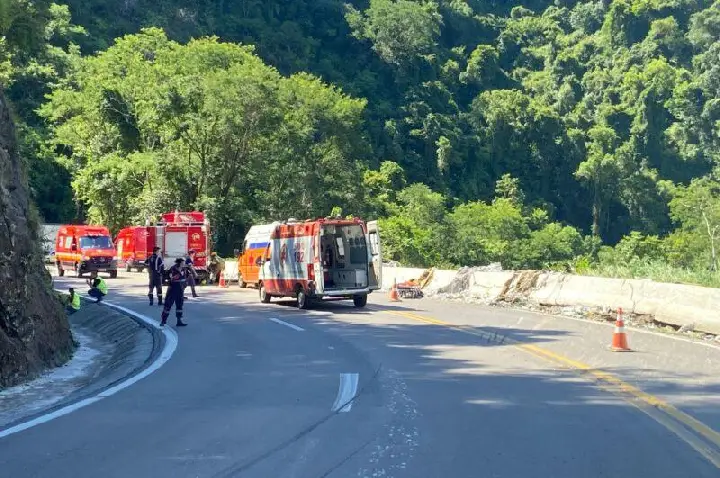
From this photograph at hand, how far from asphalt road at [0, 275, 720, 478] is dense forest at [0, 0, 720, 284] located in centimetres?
1163

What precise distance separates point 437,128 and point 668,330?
71.7m

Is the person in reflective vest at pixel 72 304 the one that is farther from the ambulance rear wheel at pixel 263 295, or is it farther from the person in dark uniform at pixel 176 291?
the ambulance rear wheel at pixel 263 295

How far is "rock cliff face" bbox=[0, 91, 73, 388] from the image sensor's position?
13.0 m

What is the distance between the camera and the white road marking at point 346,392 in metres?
9.75

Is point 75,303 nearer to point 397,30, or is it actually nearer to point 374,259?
point 374,259

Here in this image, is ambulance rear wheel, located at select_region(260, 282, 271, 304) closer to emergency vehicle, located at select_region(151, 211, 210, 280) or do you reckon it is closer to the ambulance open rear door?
the ambulance open rear door

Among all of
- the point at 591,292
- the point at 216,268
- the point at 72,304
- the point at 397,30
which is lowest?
the point at 72,304

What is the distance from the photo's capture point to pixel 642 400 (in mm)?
10125

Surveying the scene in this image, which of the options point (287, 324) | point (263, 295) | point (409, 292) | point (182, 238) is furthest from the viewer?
point (182, 238)

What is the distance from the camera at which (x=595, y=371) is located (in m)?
12.5

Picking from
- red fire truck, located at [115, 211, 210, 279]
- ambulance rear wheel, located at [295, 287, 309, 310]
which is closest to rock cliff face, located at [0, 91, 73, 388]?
ambulance rear wheel, located at [295, 287, 309, 310]

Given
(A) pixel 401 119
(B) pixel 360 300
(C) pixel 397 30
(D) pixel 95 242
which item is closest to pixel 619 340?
(B) pixel 360 300

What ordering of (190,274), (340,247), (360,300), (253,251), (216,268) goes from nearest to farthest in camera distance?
(360,300) < (340,247) < (190,274) < (253,251) < (216,268)

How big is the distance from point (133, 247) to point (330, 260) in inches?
1043
